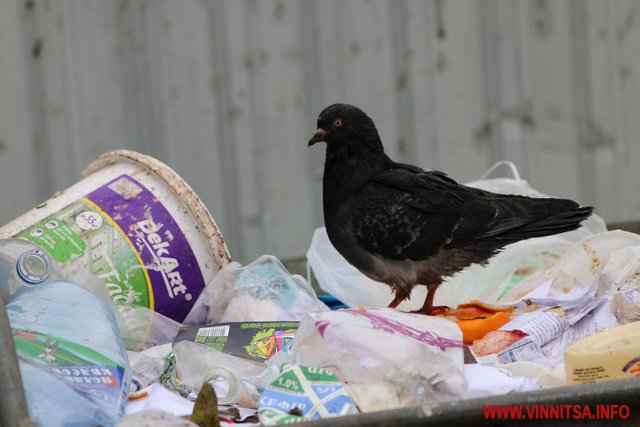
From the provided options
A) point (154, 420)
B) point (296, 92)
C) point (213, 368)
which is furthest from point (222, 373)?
point (296, 92)

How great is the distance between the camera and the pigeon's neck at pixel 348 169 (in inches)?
96.5

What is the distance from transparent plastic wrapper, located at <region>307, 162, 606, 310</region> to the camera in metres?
2.54

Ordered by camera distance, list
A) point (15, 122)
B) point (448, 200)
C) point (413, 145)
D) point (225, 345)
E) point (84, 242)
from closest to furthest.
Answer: point (225, 345)
point (84, 242)
point (448, 200)
point (15, 122)
point (413, 145)

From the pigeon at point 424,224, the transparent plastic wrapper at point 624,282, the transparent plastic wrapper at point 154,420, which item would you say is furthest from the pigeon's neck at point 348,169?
the transparent plastic wrapper at point 154,420

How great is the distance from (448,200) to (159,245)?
2.63 ft

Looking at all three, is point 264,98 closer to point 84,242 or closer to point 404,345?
point 84,242

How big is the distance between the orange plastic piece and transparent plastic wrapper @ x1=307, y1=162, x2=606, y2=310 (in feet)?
1.69

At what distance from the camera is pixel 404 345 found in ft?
4.87

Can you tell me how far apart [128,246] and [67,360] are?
0.72 m

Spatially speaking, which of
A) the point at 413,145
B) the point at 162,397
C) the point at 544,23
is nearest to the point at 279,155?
the point at 413,145

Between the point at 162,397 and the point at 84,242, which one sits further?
the point at 84,242

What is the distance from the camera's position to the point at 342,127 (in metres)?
2.49

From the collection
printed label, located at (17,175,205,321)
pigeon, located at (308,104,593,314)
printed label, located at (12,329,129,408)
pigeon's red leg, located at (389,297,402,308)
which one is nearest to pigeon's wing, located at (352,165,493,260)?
pigeon, located at (308,104,593,314)

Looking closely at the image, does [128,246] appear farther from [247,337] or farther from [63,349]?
[63,349]
